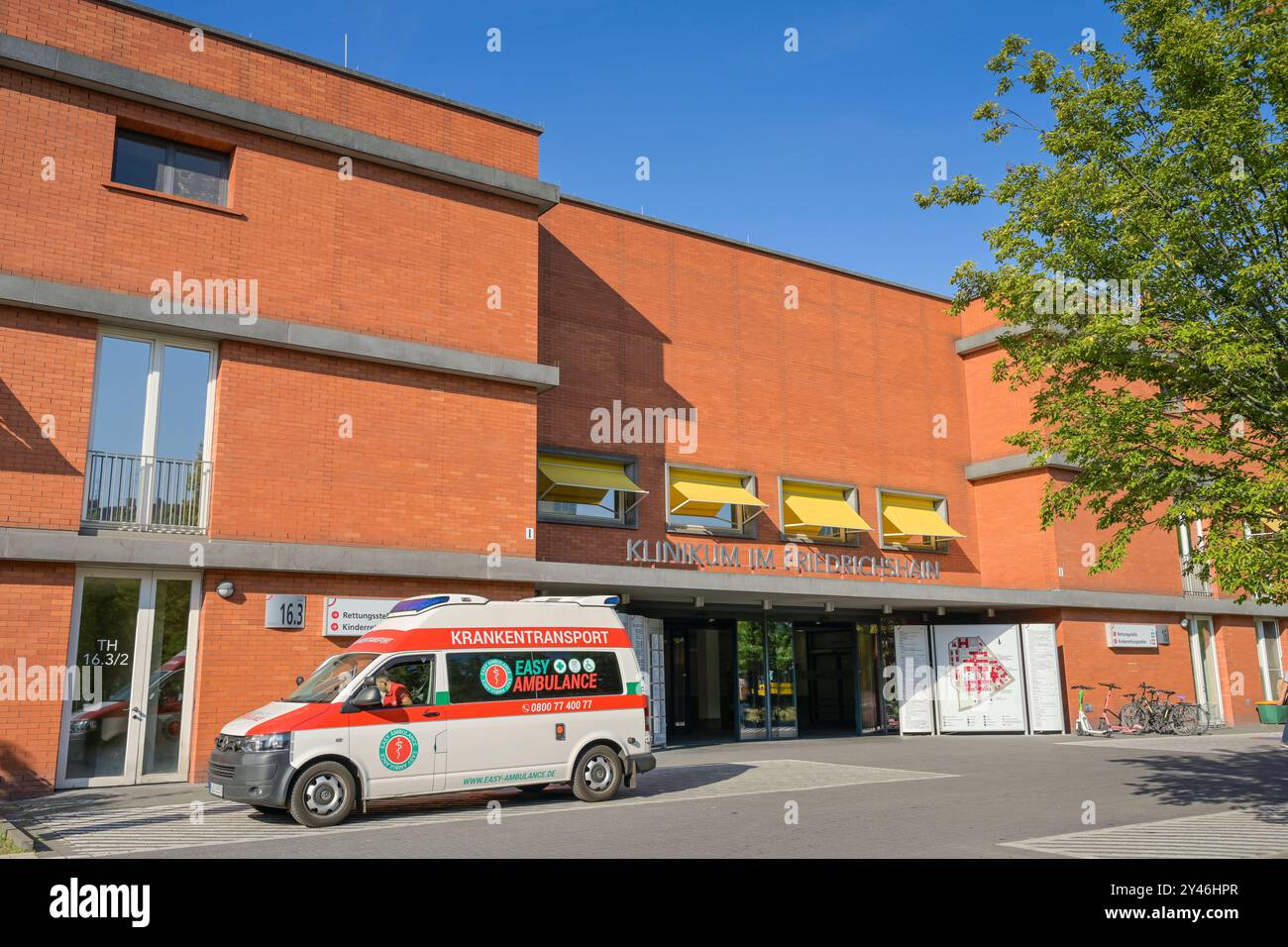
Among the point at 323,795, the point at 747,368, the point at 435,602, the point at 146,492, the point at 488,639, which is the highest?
the point at 747,368

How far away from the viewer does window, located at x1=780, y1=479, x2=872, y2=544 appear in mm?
24016

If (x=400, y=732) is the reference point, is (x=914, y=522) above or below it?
above

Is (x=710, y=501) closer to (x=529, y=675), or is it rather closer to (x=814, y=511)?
(x=814, y=511)

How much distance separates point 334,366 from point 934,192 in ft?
32.3

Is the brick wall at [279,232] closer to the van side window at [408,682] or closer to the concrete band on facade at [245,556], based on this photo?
the concrete band on facade at [245,556]

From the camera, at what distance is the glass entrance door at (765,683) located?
2370 centimetres

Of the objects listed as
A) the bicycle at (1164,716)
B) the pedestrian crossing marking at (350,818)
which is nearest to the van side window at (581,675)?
the pedestrian crossing marking at (350,818)

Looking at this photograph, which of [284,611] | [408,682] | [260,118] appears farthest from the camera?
[260,118]

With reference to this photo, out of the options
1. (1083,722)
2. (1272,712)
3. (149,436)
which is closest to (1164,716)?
(1083,722)

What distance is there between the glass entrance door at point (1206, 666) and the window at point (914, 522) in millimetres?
8787

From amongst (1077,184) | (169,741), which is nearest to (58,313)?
(169,741)

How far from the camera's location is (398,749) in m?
11.1

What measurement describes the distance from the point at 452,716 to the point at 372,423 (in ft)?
22.3

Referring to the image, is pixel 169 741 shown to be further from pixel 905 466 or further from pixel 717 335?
pixel 905 466
